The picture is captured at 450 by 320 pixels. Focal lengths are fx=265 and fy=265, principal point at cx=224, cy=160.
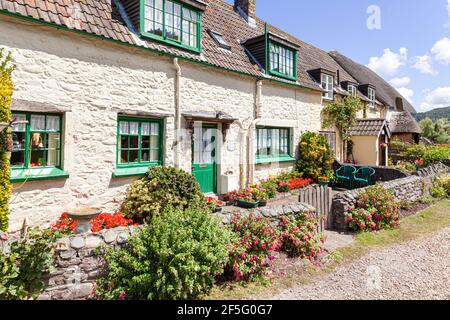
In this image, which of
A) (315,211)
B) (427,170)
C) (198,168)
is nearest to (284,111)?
(198,168)

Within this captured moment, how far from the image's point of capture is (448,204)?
1023 centimetres

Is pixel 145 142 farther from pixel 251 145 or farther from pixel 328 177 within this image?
pixel 328 177

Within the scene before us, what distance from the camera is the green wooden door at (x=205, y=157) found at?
9.37 meters

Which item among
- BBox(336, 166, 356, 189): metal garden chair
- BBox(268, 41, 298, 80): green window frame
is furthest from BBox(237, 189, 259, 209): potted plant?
BBox(336, 166, 356, 189): metal garden chair

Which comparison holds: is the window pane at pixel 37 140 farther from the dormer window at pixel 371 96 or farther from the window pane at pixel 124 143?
the dormer window at pixel 371 96

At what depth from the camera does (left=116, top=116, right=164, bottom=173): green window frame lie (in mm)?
7434

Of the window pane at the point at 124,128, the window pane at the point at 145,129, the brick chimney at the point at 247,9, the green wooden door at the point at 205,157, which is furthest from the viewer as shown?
the brick chimney at the point at 247,9

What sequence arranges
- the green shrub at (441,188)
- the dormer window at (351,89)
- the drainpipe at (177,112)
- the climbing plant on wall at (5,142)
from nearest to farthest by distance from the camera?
the climbing plant on wall at (5,142) → the drainpipe at (177,112) → the green shrub at (441,188) → the dormer window at (351,89)

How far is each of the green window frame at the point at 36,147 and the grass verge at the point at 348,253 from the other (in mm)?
4714

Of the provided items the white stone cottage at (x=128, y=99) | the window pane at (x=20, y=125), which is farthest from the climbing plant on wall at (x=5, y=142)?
the window pane at (x=20, y=125)

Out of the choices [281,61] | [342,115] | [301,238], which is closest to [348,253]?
[301,238]

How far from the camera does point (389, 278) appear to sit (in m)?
4.92
